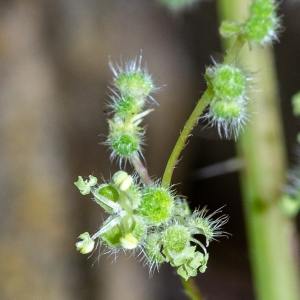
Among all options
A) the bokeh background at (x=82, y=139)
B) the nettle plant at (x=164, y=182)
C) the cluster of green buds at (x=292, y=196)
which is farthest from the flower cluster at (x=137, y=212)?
the bokeh background at (x=82, y=139)

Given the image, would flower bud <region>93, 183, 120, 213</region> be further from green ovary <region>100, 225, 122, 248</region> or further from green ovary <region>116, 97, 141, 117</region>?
green ovary <region>116, 97, 141, 117</region>

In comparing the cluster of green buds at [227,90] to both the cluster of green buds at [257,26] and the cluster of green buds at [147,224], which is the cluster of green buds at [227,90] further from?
the cluster of green buds at [147,224]

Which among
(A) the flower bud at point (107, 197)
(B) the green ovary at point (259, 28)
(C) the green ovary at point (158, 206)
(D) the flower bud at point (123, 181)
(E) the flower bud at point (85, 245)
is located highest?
(B) the green ovary at point (259, 28)

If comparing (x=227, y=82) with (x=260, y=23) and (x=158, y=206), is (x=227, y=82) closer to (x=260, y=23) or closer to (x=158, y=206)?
(x=260, y=23)

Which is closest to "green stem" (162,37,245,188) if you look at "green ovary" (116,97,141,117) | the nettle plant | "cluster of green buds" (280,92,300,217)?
the nettle plant

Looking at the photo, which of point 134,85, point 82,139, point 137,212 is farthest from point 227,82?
point 82,139

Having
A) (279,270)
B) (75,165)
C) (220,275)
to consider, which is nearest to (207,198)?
(220,275)

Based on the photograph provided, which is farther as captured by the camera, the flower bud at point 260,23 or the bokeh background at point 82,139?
the bokeh background at point 82,139
